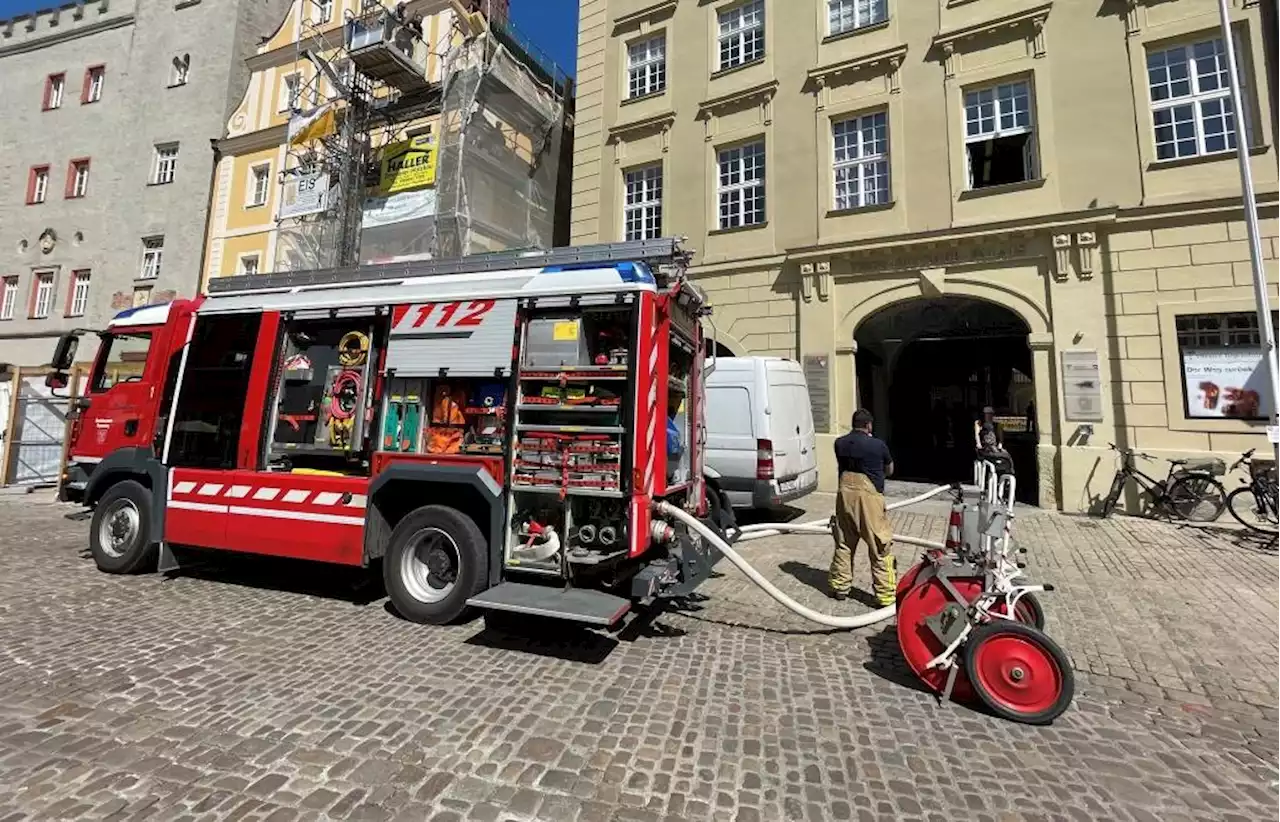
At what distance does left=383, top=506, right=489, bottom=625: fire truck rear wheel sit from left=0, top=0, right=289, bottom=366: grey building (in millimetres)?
21817

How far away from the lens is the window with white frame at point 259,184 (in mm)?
20672

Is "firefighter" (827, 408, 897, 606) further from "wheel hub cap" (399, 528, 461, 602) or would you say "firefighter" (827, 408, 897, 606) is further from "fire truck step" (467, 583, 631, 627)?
"wheel hub cap" (399, 528, 461, 602)

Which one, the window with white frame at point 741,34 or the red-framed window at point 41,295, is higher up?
the window with white frame at point 741,34

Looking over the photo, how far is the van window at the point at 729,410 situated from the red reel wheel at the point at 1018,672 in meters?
5.08

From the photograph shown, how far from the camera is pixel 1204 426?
9.71 meters

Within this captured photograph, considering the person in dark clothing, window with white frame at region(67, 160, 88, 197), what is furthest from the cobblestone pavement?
window with white frame at region(67, 160, 88, 197)

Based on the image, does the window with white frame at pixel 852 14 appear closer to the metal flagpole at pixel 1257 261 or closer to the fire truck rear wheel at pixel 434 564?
the metal flagpole at pixel 1257 261

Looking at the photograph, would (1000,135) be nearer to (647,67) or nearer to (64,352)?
(647,67)

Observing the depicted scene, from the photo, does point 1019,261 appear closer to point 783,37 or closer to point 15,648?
point 783,37

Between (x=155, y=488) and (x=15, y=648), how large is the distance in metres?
2.05

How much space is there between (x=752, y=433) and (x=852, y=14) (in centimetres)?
1097

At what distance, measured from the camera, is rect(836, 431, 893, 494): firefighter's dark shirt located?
5617 millimetres

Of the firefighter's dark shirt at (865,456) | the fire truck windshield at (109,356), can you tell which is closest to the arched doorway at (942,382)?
the firefighter's dark shirt at (865,456)

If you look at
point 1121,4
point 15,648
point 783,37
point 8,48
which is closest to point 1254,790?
point 15,648
